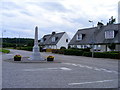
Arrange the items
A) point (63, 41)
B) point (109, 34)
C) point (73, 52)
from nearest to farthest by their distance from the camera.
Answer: point (73, 52), point (109, 34), point (63, 41)

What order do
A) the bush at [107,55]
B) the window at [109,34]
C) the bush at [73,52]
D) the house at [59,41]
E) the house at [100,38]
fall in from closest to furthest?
the bush at [107,55] < the bush at [73,52] < the house at [100,38] < the window at [109,34] < the house at [59,41]

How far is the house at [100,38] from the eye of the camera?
37378mm

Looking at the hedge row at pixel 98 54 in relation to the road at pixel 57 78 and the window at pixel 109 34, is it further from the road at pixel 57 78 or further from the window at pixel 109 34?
the road at pixel 57 78

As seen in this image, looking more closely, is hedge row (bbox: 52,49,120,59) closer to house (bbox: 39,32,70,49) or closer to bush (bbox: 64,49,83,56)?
bush (bbox: 64,49,83,56)

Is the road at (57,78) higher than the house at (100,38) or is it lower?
lower

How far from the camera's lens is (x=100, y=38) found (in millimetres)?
41344

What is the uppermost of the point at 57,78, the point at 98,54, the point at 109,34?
the point at 109,34

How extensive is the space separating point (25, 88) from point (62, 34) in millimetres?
54981

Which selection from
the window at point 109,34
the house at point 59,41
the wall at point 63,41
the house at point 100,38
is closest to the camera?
the house at point 100,38

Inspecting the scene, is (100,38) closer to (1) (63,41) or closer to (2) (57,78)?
(1) (63,41)

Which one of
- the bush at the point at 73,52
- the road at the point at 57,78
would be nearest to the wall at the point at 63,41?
the bush at the point at 73,52

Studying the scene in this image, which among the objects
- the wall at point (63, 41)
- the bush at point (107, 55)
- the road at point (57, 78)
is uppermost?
the wall at point (63, 41)

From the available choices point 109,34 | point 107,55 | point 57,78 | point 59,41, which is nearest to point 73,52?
point 109,34

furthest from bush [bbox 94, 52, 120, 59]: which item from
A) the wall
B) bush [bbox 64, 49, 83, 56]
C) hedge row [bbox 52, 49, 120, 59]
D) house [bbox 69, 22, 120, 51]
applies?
the wall
